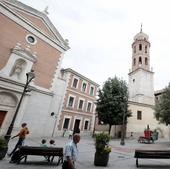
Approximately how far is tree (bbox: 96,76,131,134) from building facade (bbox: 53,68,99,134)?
3.43 metres

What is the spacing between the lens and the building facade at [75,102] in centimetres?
2333

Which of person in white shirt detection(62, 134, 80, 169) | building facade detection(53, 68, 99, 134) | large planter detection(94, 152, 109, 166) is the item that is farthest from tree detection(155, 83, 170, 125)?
person in white shirt detection(62, 134, 80, 169)

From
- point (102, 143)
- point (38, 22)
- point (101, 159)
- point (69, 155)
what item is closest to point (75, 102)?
point (38, 22)

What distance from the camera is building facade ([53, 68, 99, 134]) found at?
2333cm

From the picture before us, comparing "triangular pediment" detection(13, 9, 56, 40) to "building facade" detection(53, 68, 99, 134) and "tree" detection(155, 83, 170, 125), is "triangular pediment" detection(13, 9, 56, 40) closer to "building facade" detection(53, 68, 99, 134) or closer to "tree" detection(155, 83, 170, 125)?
"building facade" detection(53, 68, 99, 134)

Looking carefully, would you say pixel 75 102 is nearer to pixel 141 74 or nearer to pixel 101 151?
pixel 101 151

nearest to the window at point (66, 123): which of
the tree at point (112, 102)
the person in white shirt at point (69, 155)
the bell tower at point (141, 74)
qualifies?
the tree at point (112, 102)

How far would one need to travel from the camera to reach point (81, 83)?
2680 cm

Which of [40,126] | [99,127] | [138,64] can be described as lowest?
[40,126]

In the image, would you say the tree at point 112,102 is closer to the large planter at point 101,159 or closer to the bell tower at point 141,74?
the bell tower at point 141,74

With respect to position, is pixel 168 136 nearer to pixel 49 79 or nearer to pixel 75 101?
pixel 75 101

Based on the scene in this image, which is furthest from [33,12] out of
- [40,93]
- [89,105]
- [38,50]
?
[89,105]

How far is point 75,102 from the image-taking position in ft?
83.3

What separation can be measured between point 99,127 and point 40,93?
17.7 metres
